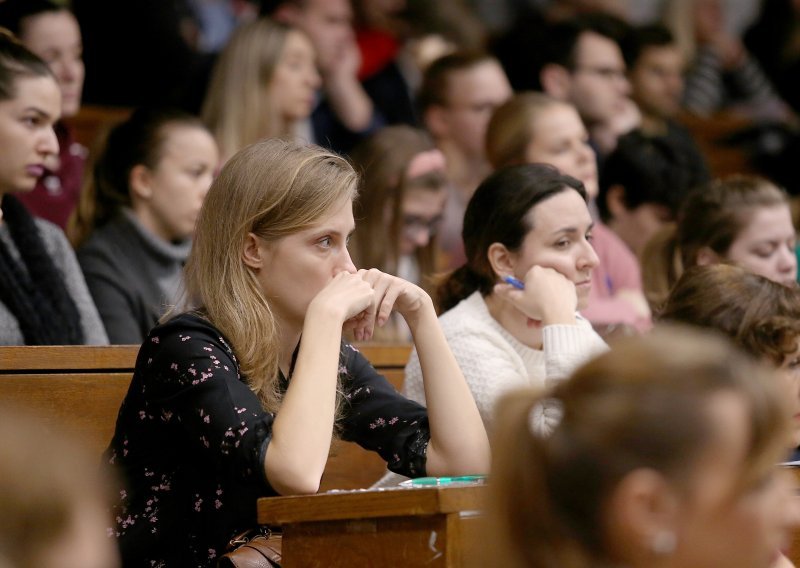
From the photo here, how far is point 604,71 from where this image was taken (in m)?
5.44

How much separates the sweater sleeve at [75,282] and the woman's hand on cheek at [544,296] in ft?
3.60

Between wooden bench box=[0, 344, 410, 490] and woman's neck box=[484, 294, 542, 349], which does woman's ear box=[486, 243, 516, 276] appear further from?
wooden bench box=[0, 344, 410, 490]

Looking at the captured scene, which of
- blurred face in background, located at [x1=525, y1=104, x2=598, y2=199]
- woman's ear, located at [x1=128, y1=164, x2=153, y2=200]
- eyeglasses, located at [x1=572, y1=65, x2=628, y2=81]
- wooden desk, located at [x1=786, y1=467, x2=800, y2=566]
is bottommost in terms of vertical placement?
wooden desk, located at [x1=786, y1=467, x2=800, y2=566]

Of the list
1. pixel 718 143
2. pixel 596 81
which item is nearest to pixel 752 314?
pixel 596 81

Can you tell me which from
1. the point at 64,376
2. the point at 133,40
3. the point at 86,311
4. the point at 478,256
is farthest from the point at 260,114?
the point at 64,376

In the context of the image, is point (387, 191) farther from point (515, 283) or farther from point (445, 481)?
point (445, 481)

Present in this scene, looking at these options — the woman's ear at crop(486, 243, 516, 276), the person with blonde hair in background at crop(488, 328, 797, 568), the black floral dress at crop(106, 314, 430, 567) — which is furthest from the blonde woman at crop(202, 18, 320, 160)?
the person with blonde hair in background at crop(488, 328, 797, 568)

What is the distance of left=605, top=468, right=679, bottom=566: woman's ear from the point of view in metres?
1.27

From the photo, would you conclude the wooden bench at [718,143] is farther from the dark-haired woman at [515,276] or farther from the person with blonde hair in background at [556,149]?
the dark-haired woman at [515,276]

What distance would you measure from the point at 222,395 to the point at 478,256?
1061mm

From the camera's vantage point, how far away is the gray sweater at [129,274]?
360 cm

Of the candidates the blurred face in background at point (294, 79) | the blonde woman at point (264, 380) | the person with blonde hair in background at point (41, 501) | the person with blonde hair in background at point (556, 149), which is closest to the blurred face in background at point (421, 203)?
the person with blonde hair in background at point (556, 149)

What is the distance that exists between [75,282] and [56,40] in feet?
3.62

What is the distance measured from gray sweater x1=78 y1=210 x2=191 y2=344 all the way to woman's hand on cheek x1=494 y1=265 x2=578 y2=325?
106 cm
